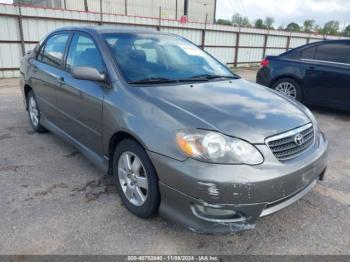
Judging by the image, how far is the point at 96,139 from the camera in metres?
3.17

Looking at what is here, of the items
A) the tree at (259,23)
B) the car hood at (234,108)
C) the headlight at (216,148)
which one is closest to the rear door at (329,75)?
the car hood at (234,108)

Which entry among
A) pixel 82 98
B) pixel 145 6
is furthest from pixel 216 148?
pixel 145 6

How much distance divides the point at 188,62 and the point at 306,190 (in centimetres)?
182

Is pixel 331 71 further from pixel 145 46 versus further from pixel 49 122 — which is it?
pixel 49 122

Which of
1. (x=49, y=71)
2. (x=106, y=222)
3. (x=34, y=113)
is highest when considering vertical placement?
(x=49, y=71)

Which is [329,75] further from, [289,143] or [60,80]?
[60,80]

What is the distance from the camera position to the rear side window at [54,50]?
3.93m

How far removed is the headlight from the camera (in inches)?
86.3

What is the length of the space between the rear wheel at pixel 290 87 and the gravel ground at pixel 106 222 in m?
2.99

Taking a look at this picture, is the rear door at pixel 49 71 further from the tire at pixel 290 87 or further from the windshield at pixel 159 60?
the tire at pixel 290 87

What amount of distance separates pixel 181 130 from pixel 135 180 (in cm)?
70

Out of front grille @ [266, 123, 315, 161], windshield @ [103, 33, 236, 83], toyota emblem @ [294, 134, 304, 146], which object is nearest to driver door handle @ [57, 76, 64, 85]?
windshield @ [103, 33, 236, 83]

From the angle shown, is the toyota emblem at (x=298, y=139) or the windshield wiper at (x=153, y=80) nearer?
the toyota emblem at (x=298, y=139)

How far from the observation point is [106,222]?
2.71m
